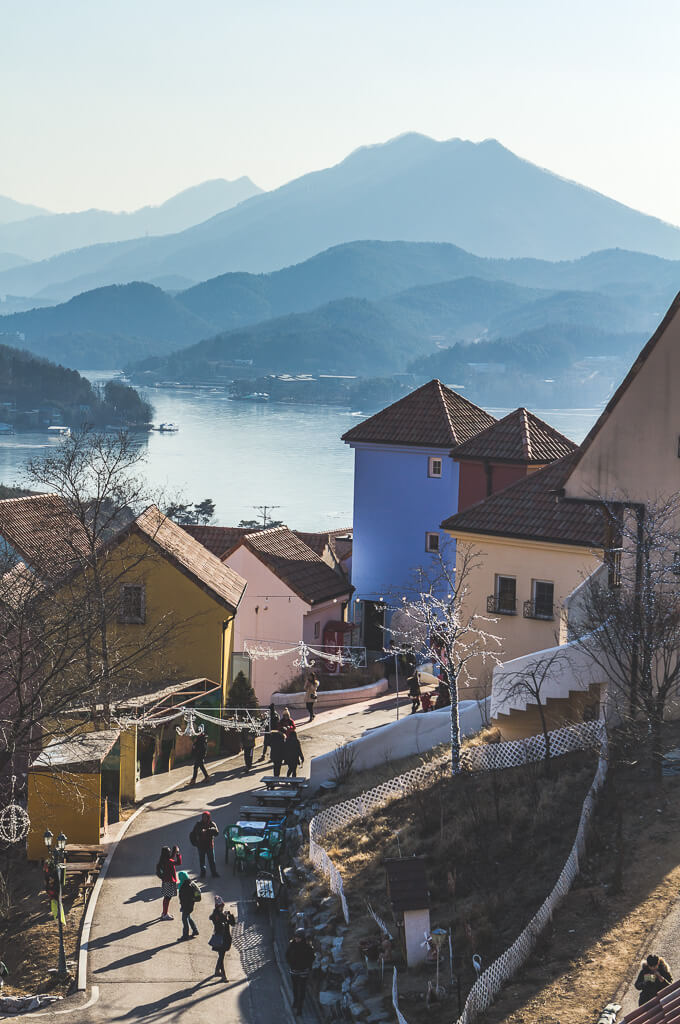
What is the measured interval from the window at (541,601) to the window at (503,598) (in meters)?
0.44

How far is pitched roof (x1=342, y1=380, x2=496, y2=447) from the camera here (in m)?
45.0

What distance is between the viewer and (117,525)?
4172 centimetres

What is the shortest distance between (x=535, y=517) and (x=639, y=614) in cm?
1133

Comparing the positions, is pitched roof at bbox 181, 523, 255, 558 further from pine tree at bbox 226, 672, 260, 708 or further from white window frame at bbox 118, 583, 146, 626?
pine tree at bbox 226, 672, 260, 708

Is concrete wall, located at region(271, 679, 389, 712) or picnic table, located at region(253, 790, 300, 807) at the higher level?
picnic table, located at region(253, 790, 300, 807)

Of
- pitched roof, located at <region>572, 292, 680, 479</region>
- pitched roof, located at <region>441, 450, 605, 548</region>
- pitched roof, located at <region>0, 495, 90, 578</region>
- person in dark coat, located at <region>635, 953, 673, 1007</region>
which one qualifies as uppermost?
pitched roof, located at <region>572, 292, 680, 479</region>

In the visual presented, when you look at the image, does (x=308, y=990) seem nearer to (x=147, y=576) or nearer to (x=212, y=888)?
(x=212, y=888)

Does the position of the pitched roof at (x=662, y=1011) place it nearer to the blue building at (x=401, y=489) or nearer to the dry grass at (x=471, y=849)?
the dry grass at (x=471, y=849)

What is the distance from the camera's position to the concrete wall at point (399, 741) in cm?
2464

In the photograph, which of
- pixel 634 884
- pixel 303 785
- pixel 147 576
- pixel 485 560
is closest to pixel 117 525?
pixel 147 576

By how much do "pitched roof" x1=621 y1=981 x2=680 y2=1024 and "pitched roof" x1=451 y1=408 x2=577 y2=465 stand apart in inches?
1177

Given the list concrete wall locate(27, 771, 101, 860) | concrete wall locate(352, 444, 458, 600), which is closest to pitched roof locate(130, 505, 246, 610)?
concrete wall locate(27, 771, 101, 860)

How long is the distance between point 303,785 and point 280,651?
16.2m

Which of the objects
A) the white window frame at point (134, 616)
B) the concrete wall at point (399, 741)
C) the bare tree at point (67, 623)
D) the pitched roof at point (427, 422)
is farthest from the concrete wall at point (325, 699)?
the pitched roof at point (427, 422)
